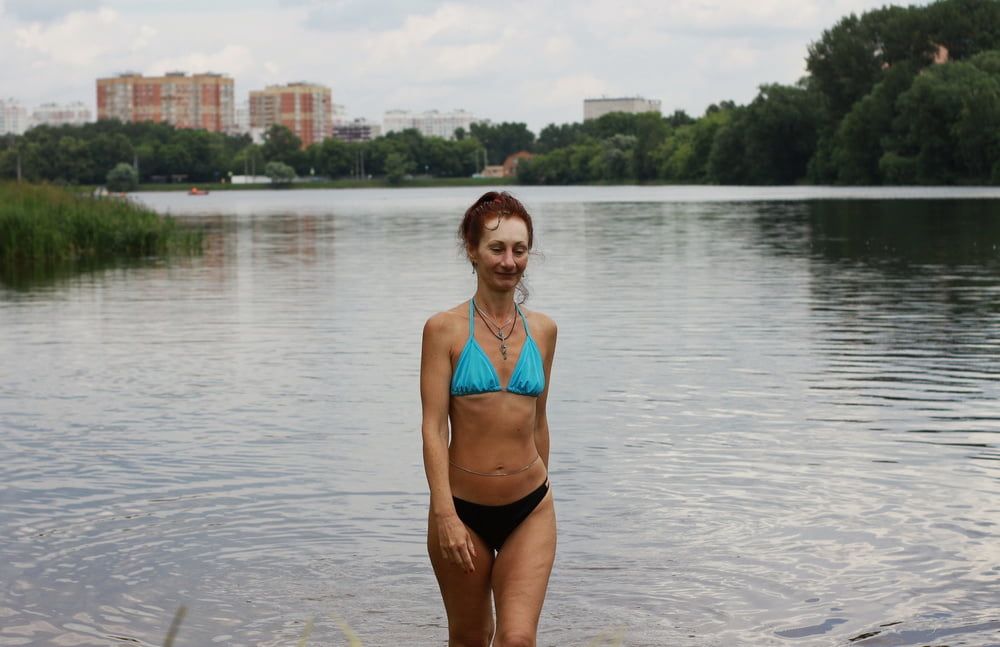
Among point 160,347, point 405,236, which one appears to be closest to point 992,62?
point 405,236

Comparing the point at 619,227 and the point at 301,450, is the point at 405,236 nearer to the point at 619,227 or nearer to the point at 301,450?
the point at 619,227

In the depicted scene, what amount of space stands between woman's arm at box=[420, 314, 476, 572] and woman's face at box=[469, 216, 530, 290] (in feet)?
0.72

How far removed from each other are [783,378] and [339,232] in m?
41.5

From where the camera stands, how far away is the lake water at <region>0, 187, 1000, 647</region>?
760cm

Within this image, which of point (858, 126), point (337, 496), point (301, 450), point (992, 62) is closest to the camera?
point (337, 496)

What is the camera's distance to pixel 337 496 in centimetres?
1015

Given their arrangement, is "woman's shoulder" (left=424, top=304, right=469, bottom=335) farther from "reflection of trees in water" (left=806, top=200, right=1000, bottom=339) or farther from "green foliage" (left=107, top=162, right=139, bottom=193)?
"green foliage" (left=107, top=162, right=139, bottom=193)

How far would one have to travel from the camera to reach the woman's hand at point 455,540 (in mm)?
5090

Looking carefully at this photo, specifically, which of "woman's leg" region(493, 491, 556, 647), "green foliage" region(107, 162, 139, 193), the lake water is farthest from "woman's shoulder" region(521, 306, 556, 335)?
"green foliage" region(107, 162, 139, 193)

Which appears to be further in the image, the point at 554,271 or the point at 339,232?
the point at 339,232


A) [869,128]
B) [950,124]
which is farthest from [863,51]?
[950,124]

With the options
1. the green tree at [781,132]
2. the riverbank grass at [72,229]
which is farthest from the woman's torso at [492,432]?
the green tree at [781,132]

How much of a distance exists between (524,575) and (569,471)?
572 centimetres

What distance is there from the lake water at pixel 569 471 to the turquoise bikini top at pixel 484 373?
67.8 inches
